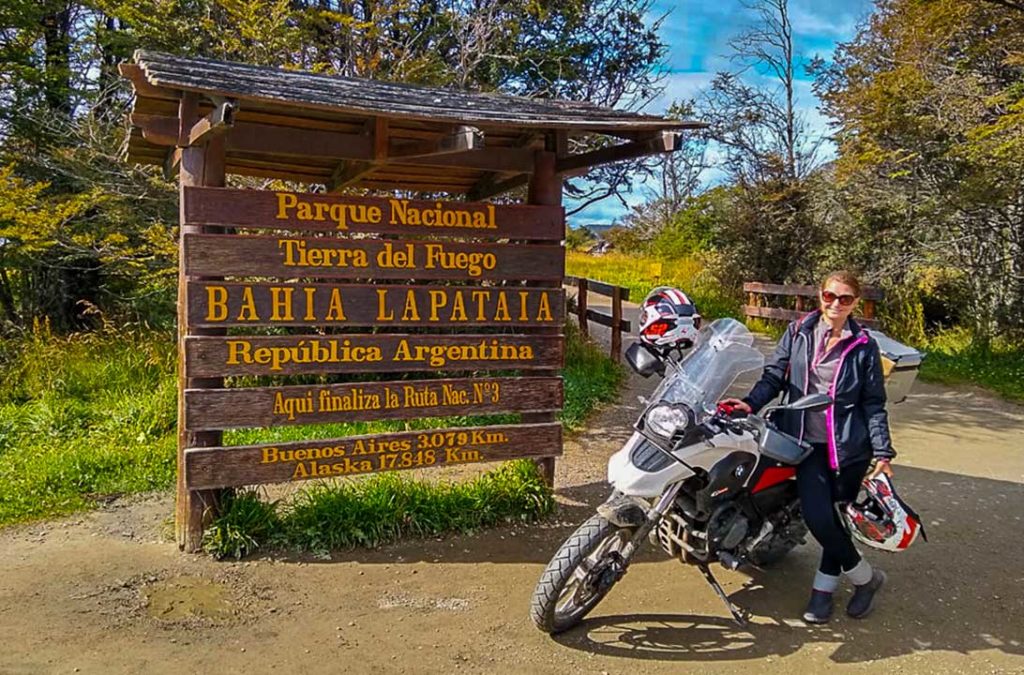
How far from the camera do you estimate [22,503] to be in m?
4.99

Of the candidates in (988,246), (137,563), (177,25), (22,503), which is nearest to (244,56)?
(177,25)

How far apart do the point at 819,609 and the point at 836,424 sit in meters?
0.88

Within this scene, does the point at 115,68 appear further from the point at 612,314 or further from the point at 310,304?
the point at 310,304

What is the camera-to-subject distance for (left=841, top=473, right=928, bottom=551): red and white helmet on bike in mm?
3514

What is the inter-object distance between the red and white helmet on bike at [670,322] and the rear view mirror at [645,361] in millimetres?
47

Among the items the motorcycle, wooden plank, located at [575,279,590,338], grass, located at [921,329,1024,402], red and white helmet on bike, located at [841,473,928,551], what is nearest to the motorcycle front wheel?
the motorcycle

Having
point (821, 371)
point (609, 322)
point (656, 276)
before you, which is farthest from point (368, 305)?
point (656, 276)

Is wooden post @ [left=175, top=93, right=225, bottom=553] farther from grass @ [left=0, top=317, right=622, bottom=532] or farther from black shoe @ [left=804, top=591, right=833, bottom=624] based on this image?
black shoe @ [left=804, top=591, right=833, bottom=624]

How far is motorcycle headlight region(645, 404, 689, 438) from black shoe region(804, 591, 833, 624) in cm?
117

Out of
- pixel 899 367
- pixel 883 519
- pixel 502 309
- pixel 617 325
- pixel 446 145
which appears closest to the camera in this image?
pixel 883 519

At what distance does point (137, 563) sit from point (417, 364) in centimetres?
182

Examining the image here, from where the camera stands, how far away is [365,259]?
4.52 metres

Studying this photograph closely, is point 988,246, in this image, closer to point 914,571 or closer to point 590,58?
point 590,58

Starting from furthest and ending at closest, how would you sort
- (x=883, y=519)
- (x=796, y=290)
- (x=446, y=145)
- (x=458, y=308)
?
(x=796, y=290)
(x=458, y=308)
(x=446, y=145)
(x=883, y=519)
